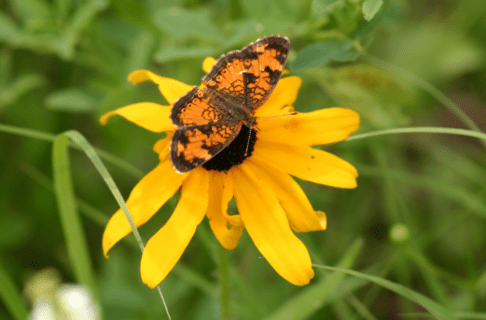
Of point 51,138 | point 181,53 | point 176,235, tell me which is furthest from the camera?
point 181,53

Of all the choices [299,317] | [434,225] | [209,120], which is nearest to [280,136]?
[209,120]

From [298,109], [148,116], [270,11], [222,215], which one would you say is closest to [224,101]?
[148,116]

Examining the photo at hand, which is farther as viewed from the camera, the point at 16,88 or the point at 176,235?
the point at 16,88

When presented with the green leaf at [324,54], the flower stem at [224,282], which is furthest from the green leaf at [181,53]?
the flower stem at [224,282]

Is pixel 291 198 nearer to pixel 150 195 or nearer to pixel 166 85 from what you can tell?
pixel 150 195

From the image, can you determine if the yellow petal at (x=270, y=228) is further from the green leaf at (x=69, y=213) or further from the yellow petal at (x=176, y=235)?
the green leaf at (x=69, y=213)

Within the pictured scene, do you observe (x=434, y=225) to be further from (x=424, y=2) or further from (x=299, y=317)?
(x=424, y=2)

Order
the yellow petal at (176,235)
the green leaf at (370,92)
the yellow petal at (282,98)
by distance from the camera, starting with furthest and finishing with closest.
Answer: the green leaf at (370,92) → the yellow petal at (282,98) → the yellow petal at (176,235)

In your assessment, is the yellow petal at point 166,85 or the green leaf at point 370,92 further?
the green leaf at point 370,92
